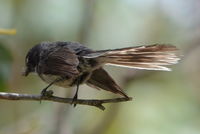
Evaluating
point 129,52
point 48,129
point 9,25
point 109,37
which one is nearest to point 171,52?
point 129,52

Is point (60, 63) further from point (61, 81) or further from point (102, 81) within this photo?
point (102, 81)

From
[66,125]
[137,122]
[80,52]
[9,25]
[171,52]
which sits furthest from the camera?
[137,122]

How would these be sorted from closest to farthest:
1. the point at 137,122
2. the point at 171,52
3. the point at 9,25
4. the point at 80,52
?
1. the point at 171,52
2. the point at 80,52
3. the point at 9,25
4. the point at 137,122

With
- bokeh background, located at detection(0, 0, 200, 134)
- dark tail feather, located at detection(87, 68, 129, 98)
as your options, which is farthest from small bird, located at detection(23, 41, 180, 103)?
bokeh background, located at detection(0, 0, 200, 134)

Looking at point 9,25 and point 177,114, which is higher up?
point 9,25

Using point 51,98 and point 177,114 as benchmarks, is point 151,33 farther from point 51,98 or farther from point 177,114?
point 51,98

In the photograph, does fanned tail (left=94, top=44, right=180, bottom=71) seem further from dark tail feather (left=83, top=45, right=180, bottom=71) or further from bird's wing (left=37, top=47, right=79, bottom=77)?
bird's wing (left=37, top=47, right=79, bottom=77)

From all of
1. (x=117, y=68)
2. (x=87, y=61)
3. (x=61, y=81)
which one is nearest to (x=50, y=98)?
(x=61, y=81)
